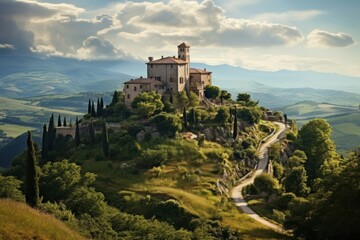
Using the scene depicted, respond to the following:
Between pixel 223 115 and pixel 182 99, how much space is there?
13208 mm

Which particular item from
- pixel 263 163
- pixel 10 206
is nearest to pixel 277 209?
pixel 263 163

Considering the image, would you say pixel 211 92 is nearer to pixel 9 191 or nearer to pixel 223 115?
pixel 223 115

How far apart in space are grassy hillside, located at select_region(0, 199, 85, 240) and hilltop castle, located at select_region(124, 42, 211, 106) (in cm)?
7765

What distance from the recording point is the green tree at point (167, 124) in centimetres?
9406

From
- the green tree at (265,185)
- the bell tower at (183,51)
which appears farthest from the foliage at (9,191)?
the bell tower at (183,51)

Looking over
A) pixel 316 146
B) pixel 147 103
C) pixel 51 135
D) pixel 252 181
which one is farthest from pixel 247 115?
pixel 51 135

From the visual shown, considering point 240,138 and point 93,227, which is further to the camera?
point 240,138

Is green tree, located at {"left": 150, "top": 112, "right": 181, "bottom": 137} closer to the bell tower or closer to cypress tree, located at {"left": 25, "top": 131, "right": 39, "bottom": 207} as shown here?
the bell tower

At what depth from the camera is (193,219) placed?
62562mm

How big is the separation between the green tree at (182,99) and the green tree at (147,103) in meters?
6.79

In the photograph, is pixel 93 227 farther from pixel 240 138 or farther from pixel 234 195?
pixel 240 138

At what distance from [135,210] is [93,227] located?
2458 centimetres

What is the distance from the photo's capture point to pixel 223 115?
341ft

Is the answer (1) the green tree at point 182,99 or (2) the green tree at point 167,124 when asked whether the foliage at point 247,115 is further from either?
(2) the green tree at point 167,124
